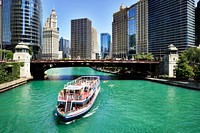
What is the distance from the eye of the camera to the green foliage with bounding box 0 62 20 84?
220ft

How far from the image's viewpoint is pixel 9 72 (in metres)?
78.3

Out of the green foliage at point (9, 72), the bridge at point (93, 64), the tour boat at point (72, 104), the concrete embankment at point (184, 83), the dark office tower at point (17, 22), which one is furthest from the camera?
the dark office tower at point (17, 22)

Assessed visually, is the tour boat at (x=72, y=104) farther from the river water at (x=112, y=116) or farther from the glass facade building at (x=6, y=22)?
the glass facade building at (x=6, y=22)

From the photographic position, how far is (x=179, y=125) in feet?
104

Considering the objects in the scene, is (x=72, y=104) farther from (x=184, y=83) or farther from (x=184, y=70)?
(x=184, y=70)

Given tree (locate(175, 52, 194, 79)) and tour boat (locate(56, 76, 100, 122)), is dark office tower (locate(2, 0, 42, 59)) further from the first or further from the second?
tour boat (locate(56, 76, 100, 122))

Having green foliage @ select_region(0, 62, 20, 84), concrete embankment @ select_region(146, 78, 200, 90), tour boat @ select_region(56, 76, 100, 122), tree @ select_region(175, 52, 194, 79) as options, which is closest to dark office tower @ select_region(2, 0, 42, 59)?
green foliage @ select_region(0, 62, 20, 84)

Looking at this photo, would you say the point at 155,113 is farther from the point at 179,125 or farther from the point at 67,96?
the point at 67,96

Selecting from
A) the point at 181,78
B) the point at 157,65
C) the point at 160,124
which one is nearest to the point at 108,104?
the point at 160,124

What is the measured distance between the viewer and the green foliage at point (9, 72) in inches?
2640

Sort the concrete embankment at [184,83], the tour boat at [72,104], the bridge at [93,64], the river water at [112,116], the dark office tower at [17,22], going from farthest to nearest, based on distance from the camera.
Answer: the dark office tower at [17,22] → the bridge at [93,64] → the concrete embankment at [184,83] → the tour boat at [72,104] → the river water at [112,116]

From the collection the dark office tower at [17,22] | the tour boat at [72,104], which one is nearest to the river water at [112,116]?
the tour boat at [72,104]

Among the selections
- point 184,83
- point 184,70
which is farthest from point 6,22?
point 184,83

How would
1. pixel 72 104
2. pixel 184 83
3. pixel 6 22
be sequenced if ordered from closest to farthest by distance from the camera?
1. pixel 72 104
2. pixel 184 83
3. pixel 6 22
